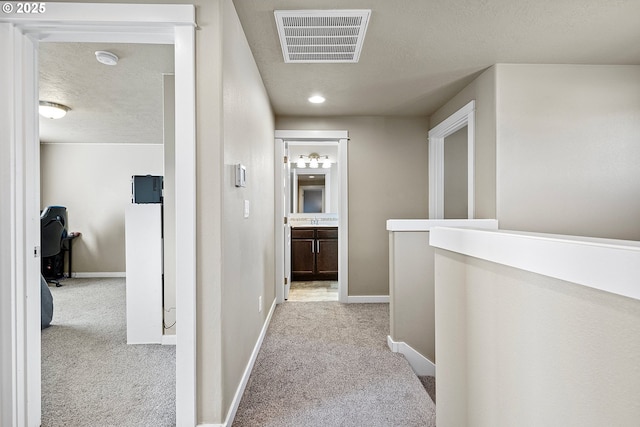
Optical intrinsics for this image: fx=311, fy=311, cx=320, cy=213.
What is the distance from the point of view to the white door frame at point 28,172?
137 centimetres

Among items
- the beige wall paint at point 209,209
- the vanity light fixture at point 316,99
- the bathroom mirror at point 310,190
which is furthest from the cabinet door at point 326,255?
the beige wall paint at point 209,209

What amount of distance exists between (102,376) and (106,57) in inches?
89.2

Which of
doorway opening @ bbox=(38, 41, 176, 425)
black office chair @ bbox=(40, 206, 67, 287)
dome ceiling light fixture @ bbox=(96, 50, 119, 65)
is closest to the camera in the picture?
doorway opening @ bbox=(38, 41, 176, 425)

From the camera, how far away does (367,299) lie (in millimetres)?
3809

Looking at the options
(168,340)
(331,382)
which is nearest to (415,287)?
(331,382)

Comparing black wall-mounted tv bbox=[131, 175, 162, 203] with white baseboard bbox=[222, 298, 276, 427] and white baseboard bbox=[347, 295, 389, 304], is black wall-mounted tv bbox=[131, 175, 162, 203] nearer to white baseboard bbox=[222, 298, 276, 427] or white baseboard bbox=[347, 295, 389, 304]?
white baseboard bbox=[222, 298, 276, 427]

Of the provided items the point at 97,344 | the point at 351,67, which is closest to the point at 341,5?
the point at 351,67

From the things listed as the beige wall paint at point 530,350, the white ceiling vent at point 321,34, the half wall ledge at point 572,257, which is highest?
the white ceiling vent at point 321,34

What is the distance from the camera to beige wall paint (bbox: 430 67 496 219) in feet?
8.15

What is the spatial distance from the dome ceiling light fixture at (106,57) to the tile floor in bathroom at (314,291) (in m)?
3.01

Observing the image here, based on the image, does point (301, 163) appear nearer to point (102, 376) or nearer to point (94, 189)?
point (94, 189)

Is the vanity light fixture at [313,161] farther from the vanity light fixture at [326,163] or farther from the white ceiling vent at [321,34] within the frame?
the white ceiling vent at [321,34]

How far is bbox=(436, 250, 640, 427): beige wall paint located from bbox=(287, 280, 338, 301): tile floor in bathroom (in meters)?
2.73

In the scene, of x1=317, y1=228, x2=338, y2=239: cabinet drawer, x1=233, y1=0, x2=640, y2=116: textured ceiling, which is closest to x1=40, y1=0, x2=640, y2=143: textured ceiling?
x1=233, y1=0, x2=640, y2=116: textured ceiling
